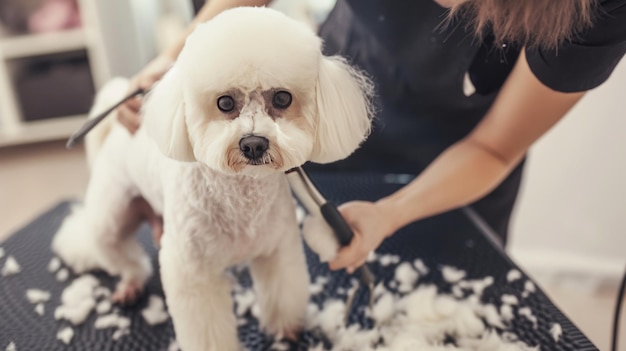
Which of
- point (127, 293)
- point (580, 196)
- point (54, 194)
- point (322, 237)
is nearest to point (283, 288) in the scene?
point (322, 237)

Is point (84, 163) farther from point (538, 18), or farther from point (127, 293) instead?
point (538, 18)

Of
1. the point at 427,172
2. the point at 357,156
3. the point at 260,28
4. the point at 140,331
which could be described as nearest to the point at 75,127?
the point at 357,156

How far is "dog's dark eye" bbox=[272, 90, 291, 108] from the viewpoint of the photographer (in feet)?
1.88

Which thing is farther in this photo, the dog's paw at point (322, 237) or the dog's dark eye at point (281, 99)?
the dog's paw at point (322, 237)

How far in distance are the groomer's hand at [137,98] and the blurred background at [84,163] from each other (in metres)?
0.84

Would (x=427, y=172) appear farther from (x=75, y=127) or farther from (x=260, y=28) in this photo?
(x=75, y=127)

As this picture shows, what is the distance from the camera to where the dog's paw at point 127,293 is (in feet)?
3.00

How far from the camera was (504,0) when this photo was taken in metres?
0.63

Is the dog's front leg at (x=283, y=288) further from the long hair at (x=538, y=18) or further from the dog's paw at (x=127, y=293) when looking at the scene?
the long hair at (x=538, y=18)

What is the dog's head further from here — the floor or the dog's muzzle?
the floor

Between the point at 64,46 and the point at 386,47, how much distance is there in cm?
166

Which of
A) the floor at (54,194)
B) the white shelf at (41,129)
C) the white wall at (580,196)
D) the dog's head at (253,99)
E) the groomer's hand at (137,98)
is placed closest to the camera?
the dog's head at (253,99)

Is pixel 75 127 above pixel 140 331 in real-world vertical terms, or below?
below

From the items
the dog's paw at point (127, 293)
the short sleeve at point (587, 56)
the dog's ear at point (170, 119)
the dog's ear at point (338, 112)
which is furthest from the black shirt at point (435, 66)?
the dog's paw at point (127, 293)
